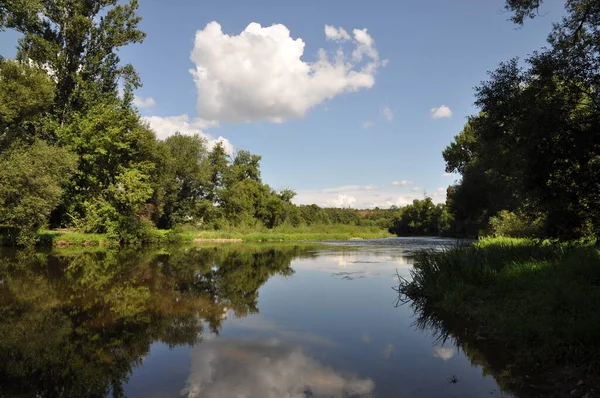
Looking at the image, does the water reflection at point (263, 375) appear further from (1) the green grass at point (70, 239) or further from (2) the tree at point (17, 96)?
(1) the green grass at point (70, 239)

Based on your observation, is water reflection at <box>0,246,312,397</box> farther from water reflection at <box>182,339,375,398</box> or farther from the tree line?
the tree line

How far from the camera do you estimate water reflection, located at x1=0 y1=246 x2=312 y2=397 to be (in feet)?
20.0

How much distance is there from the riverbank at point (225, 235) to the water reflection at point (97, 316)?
14.2 meters

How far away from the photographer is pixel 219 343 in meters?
7.99

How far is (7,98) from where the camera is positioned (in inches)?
968

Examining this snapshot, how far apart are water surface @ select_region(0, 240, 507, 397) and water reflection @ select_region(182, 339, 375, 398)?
0.02m

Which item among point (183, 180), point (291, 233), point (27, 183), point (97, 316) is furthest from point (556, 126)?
point (291, 233)

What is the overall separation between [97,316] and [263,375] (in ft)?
18.5

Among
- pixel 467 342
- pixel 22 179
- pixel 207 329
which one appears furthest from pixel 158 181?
pixel 467 342

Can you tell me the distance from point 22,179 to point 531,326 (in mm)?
28749

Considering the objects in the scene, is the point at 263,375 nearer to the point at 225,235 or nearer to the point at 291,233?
the point at 225,235

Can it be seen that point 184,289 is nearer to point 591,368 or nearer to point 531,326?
point 531,326

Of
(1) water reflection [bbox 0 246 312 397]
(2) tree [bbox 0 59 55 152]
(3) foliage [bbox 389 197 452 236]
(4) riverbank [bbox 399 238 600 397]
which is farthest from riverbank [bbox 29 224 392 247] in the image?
(4) riverbank [bbox 399 238 600 397]

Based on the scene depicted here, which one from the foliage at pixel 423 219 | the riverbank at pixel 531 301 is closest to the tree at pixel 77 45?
the riverbank at pixel 531 301
